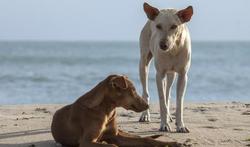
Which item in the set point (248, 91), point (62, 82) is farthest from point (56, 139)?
point (62, 82)

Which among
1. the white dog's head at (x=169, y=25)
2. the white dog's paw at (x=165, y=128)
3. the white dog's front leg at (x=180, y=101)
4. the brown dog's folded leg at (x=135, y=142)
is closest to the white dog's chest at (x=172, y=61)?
the white dog's front leg at (x=180, y=101)

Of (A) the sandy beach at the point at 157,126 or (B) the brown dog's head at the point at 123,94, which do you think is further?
(A) the sandy beach at the point at 157,126

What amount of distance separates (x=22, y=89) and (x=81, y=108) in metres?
14.1

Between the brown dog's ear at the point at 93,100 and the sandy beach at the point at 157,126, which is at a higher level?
the brown dog's ear at the point at 93,100

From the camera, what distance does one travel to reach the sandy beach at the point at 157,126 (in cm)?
856

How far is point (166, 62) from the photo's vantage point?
31.7 feet

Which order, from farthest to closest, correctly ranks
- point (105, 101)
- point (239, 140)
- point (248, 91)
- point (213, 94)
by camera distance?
point (248, 91) → point (213, 94) → point (239, 140) → point (105, 101)

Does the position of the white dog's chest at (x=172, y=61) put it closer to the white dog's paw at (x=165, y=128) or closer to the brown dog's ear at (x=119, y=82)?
the white dog's paw at (x=165, y=128)

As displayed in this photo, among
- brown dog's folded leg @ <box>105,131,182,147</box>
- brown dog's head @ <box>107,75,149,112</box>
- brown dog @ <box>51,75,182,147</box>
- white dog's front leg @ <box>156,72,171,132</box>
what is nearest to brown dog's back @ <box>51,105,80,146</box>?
brown dog @ <box>51,75,182,147</box>

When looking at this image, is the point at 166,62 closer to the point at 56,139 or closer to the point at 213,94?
the point at 56,139

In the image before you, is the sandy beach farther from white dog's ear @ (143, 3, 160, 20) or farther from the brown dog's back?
white dog's ear @ (143, 3, 160, 20)

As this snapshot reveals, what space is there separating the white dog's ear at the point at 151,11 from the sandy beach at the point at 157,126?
1.55 m

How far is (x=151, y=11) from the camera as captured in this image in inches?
376

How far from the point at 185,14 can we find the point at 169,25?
278 mm
